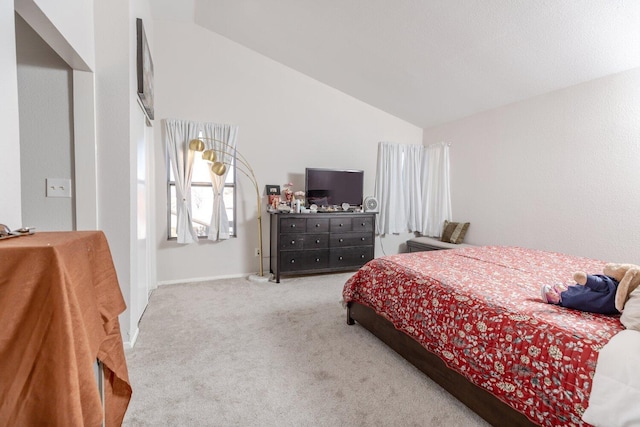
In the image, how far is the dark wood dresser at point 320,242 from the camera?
4035mm

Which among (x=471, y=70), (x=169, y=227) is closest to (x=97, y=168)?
(x=169, y=227)

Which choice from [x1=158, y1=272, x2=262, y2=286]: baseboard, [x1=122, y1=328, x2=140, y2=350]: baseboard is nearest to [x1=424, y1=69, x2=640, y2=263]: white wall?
[x1=158, y1=272, x2=262, y2=286]: baseboard

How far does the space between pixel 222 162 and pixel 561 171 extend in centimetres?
395

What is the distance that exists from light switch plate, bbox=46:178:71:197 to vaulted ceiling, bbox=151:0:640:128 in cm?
245

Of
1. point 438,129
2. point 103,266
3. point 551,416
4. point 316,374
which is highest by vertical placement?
point 438,129

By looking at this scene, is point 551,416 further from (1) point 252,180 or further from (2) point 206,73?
(2) point 206,73

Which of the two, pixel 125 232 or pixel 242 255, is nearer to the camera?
pixel 125 232

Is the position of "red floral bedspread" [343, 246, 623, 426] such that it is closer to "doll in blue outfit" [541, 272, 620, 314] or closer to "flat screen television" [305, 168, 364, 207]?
"doll in blue outfit" [541, 272, 620, 314]

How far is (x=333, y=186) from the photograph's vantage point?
14.9 ft

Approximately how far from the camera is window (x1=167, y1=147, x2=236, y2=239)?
397 centimetres

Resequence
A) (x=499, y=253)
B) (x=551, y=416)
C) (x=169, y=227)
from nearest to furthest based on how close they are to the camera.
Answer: (x=551, y=416), (x=499, y=253), (x=169, y=227)

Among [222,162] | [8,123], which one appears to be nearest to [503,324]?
[8,123]

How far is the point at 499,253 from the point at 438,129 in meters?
2.84

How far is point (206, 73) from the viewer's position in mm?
4020
